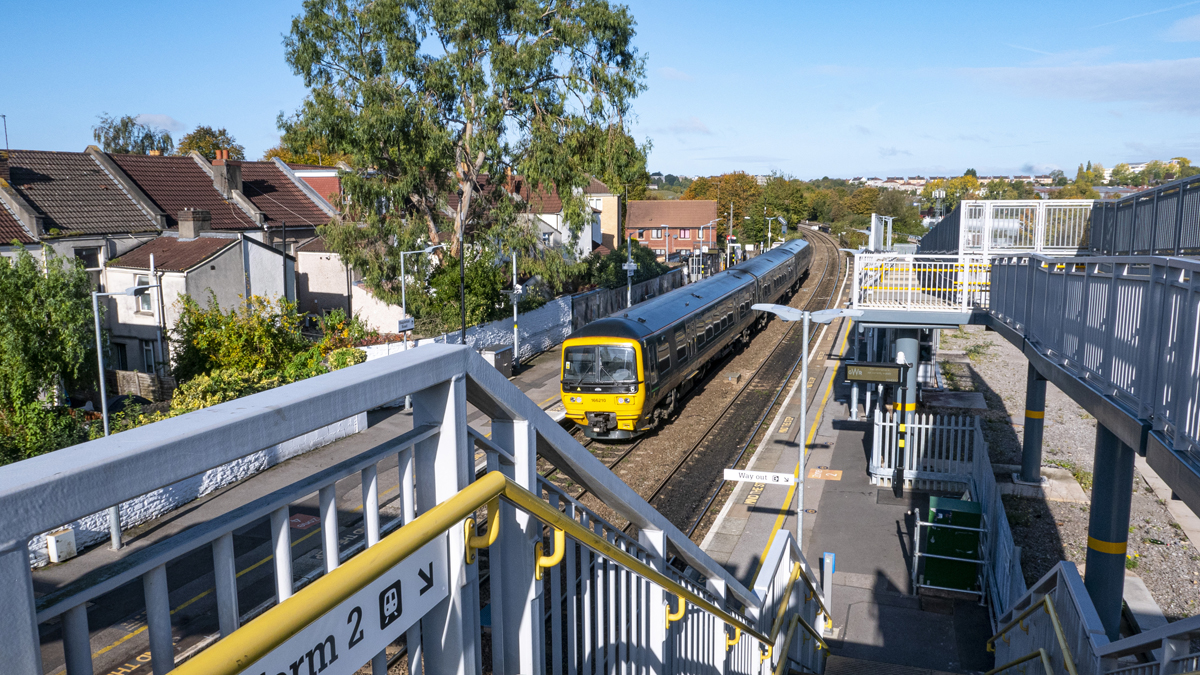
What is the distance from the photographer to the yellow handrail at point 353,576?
4.99 feet

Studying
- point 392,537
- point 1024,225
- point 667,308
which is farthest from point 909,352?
point 392,537

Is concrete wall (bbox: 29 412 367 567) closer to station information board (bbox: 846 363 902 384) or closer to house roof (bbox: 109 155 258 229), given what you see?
station information board (bbox: 846 363 902 384)

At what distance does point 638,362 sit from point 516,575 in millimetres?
15627

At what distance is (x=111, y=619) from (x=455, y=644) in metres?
0.90

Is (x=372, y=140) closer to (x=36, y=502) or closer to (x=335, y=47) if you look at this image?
(x=335, y=47)

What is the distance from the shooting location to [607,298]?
1618 inches

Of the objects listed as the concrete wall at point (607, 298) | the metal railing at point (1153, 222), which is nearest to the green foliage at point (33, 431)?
the concrete wall at point (607, 298)

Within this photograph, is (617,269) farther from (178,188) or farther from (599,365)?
(599,365)

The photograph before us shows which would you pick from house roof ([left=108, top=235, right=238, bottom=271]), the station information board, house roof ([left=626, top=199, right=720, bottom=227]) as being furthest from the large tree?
house roof ([left=626, top=199, right=720, bottom=227])

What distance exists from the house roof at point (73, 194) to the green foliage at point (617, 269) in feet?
69.1

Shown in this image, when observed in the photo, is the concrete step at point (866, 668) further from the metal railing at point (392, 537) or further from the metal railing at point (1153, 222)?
the metal railing at point (1153, 222)

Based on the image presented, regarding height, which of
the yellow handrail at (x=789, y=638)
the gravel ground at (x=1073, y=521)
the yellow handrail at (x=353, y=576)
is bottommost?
the gravel ground at (x=1073, y=521)

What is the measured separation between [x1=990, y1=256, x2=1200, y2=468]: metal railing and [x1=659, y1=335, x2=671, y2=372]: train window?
10514 millimetres

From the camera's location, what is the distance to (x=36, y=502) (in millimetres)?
1288
